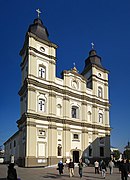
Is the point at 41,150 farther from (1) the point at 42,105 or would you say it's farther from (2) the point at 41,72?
(2) the point at 41,72

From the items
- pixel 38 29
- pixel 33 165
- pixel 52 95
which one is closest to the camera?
pixel 33 165

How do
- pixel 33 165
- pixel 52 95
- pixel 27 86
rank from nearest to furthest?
pixel 33 165 < pixel 27 86 < pixel 52 95

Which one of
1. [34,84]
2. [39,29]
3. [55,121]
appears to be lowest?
[55,121]

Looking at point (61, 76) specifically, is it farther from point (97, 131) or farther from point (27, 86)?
point (97, 131)

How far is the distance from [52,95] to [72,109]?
19.3 feet

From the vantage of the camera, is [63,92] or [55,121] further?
[63,92]

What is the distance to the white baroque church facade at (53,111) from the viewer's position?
118 feet

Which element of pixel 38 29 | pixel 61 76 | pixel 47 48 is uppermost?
pixel 38 29

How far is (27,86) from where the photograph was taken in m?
36.6

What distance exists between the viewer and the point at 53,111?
3884 centimetres

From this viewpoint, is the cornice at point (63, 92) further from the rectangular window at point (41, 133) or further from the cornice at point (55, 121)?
the rectangular window at point (41, 133)

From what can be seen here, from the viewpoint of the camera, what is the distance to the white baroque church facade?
36.0 m

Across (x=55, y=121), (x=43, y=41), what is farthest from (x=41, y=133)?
(x=43, y=41)

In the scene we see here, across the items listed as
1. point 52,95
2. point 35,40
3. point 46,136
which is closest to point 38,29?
point 35,40
